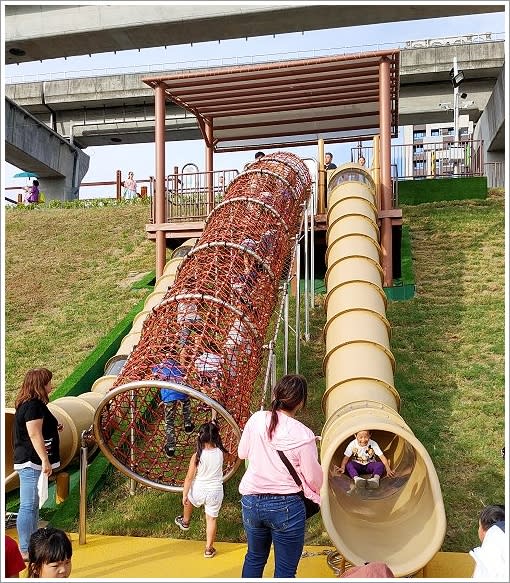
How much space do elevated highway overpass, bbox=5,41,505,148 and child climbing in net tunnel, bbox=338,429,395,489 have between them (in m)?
18.7

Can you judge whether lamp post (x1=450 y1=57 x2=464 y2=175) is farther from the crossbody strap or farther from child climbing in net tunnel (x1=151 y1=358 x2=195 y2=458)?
the crossbody strap

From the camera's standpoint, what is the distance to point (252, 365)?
6.21 metres

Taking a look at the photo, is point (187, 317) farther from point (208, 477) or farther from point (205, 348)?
point (208, 477)

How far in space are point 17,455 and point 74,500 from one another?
65.6 inches

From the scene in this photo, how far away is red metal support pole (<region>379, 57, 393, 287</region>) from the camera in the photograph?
10.9 m

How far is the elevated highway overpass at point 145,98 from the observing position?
2242 centimetres

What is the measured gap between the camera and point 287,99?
42.7 ft

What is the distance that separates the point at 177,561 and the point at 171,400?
1.44m

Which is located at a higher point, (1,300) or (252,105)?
(252,105)

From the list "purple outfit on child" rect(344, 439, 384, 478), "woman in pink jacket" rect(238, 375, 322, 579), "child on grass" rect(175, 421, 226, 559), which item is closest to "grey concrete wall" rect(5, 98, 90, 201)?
"child on grass" rect(175, 421, 226, 559)

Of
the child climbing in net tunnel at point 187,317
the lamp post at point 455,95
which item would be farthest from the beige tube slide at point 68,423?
the lamp post at point 455,95

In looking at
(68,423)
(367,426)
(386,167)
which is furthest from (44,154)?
(367,426)

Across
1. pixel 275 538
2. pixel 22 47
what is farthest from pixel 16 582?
pixel 22 47

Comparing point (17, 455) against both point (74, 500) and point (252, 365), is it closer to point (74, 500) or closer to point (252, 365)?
point (74, 500)
